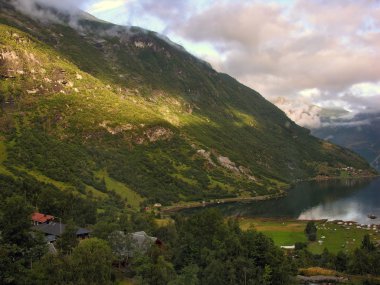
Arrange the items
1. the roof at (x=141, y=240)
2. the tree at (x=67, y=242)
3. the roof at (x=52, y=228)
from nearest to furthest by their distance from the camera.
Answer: the tree at (x=67, y=242)
the roof at (x=141, y=240)
the roof at (x=52, y=228)

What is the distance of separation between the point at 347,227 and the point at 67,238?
446 ft

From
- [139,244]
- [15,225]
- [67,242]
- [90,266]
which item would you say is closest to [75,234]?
[67,242]

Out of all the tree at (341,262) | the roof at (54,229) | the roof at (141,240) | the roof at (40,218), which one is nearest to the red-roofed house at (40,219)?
the roof at (40,218)

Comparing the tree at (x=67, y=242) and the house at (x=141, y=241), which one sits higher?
the tree at (x=67, y=242)

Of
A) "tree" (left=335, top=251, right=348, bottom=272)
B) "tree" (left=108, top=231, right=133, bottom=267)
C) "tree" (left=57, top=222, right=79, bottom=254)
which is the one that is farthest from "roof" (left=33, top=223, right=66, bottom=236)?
"tree" (left=335, top=251, right=348, bottom=272)

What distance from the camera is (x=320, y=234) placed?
165500 millimetres

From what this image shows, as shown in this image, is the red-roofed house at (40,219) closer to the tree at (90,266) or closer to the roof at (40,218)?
the roof at (40,218)

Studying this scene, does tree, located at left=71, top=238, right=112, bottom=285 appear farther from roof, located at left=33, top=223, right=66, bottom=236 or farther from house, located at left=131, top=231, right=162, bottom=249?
roof, located at left=33, top=223, right=66, bottom=236

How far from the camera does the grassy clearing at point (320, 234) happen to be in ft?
477

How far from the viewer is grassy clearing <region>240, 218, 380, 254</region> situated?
145262 mm

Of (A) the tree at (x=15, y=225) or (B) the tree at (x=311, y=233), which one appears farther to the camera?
(B) the tree at (x=311, y=233)

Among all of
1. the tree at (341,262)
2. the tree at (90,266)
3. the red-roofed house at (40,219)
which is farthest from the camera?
the red-roofed house at (40,219)

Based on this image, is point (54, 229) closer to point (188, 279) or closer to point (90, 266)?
point (90, 266)

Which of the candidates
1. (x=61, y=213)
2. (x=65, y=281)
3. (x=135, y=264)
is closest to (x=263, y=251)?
(x=135, y=264)
